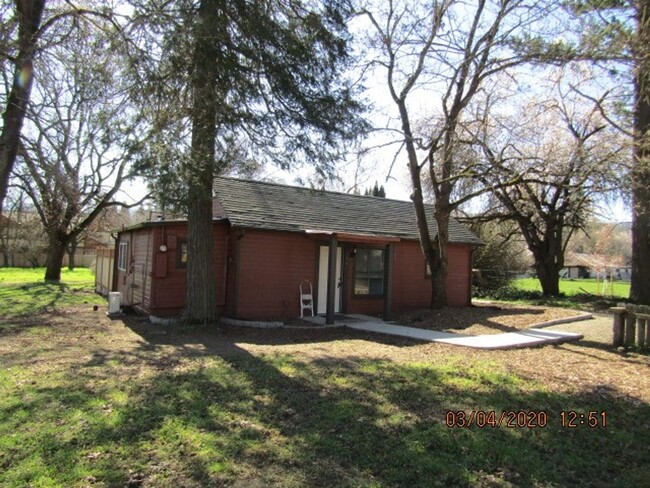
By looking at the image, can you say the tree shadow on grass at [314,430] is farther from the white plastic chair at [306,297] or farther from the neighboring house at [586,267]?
the neighboring house at [586,267]

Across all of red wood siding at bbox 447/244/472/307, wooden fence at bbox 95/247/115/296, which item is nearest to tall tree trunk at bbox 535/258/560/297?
red wood siding at bbox 447/244/472/307

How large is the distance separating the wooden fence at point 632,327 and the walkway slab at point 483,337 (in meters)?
1.14

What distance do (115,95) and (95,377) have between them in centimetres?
553

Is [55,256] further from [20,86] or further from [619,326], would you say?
[619,326]

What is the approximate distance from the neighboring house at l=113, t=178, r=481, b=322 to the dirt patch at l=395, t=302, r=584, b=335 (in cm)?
108

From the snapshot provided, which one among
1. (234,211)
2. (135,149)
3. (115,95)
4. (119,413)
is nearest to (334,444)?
(119,413)

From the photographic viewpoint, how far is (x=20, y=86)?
823cm

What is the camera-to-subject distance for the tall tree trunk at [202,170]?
8070mm

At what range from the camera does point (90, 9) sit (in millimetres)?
9391

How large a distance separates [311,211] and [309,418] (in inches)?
405

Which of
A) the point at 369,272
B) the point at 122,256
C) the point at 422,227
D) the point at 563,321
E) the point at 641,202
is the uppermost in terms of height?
the point at 641,202

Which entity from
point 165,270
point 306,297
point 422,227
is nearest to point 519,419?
point 306,297

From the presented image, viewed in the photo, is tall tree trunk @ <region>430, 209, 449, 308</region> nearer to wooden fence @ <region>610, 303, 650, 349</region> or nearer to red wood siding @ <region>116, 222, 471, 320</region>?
red wood siding @ <region>116, 222, 471, 320</region>

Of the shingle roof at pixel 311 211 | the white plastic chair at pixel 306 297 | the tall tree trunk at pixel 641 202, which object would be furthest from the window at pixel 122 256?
the tall tree trunk at pixel 641 202
